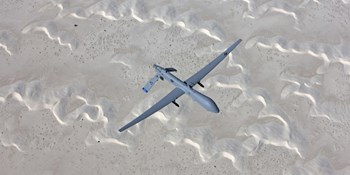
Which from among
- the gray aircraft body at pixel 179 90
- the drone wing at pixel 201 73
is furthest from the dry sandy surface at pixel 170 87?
the drone wing at pixel 201 73

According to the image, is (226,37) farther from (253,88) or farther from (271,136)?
(271,136)

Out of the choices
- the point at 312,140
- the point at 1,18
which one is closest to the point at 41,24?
the point at 1,18

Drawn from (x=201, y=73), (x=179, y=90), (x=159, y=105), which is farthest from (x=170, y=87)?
(x=159, y=105)

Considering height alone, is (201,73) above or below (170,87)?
above

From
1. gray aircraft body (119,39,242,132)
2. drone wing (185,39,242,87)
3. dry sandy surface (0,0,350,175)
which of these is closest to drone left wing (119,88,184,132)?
gray aircraft body (119,39,242,132)

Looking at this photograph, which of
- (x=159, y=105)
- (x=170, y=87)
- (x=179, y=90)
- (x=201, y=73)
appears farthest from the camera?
(x=170, y=87)

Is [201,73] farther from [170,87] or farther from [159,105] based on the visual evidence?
[159,105]

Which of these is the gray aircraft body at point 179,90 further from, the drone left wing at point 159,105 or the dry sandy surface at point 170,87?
the dry sandy surface at point 170,87
